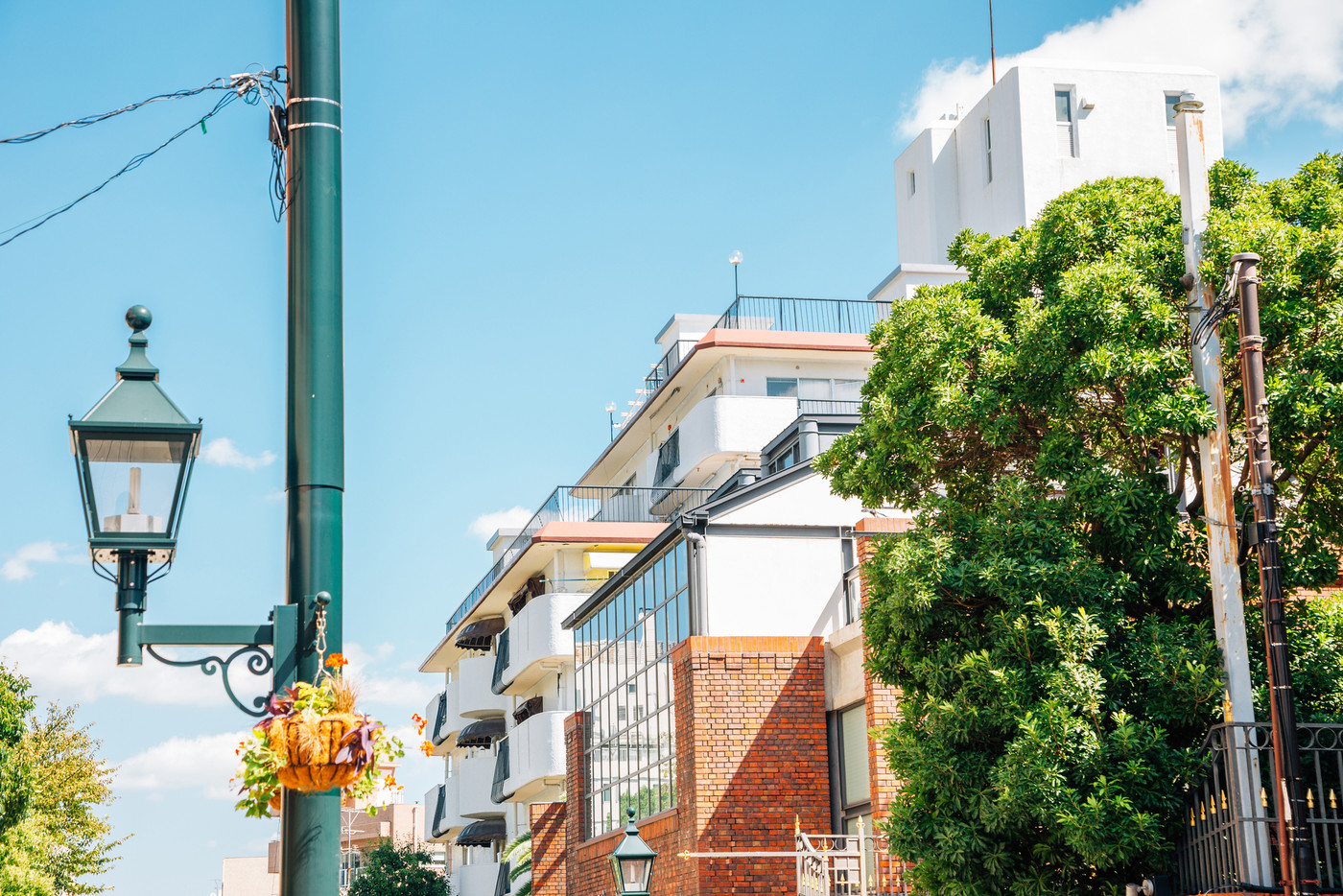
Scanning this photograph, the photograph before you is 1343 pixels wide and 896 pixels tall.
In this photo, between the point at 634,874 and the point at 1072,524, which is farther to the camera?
the point at 1072,524

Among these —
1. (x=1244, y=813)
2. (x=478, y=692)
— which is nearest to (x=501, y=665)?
(x=478, y=692)

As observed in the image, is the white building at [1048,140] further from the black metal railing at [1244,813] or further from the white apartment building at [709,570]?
the black metal railing at [1244,813]

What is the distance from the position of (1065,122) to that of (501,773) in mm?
25483

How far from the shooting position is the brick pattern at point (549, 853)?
32766mm

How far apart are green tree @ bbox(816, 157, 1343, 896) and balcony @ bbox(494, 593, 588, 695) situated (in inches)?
1013

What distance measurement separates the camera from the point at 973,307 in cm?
1421

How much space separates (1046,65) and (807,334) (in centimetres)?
1142

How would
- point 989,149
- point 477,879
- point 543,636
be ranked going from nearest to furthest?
point 543,636 → point 989,149 → point 477,879

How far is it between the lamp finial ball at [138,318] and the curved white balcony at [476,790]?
43.2m

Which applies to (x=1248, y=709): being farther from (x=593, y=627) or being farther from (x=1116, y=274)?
(x=593, y=627)

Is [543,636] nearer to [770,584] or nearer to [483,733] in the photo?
[483,733]

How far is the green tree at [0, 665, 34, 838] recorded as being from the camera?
26.0 metres

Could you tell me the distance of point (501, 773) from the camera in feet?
144

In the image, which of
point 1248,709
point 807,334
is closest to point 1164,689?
point 1248,709
